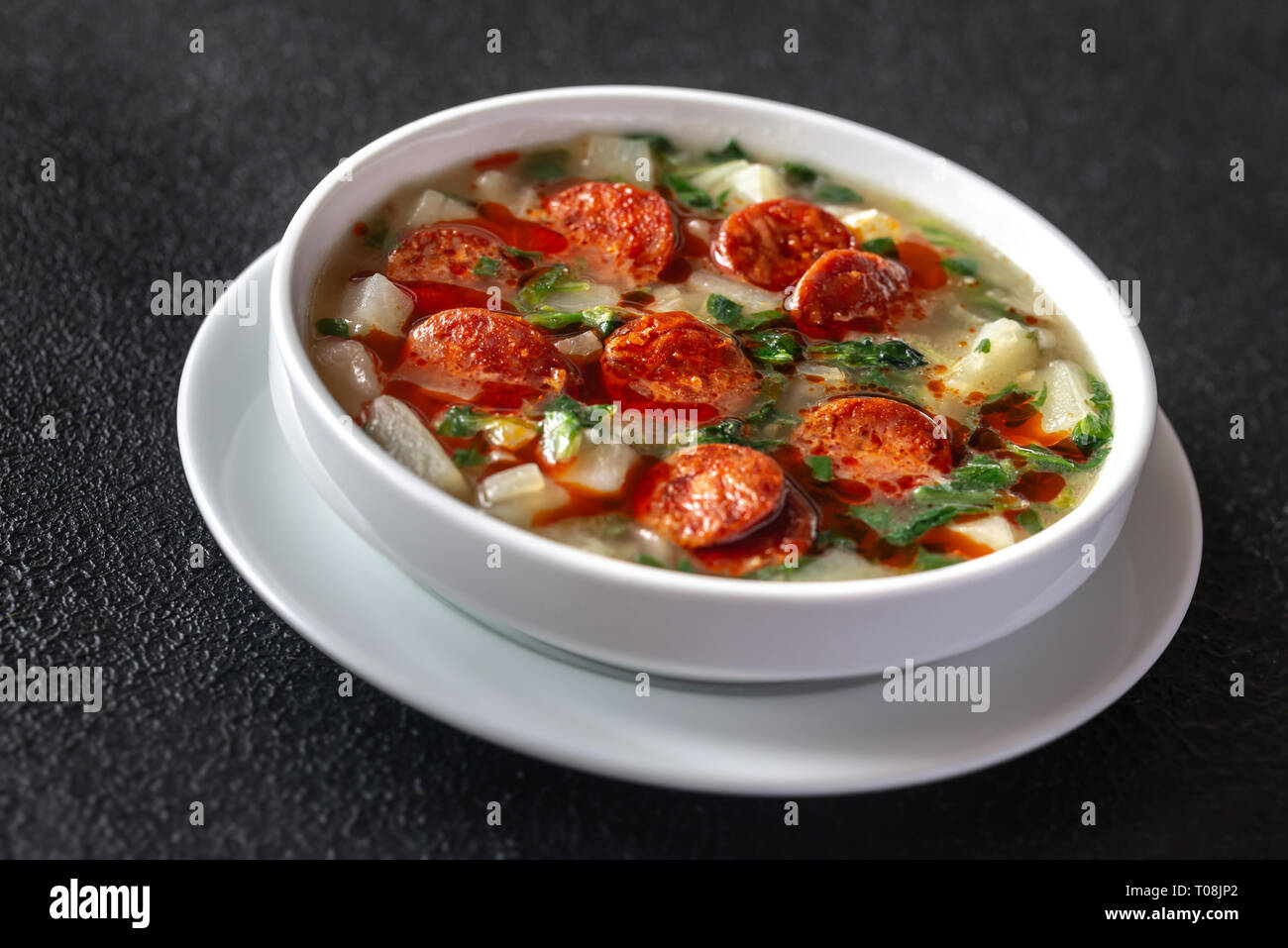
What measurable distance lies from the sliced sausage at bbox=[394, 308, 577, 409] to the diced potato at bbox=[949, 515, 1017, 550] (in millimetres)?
962

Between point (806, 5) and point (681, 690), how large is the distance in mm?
4505

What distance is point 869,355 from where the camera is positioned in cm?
376

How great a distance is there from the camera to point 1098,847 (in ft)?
10.3

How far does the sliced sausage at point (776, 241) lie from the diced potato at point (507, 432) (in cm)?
99

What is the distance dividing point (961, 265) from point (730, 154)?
81 centimetres

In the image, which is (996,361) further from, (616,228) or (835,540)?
(616,228)

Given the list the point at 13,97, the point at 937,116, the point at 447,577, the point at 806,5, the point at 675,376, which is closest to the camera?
the point at 447,577

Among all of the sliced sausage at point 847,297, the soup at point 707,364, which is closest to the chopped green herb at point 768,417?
the soup at point 707,364

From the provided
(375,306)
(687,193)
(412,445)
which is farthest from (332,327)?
(687,193)

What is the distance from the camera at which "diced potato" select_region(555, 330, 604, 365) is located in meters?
3.54

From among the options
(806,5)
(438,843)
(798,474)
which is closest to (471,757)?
(438,843)

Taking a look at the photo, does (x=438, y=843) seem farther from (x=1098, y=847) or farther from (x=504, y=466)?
(x=1098, y=847)

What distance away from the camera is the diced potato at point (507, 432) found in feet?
10.6

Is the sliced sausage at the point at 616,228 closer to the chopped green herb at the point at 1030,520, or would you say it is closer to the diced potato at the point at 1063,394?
the diced potato at the point at 1063,394
